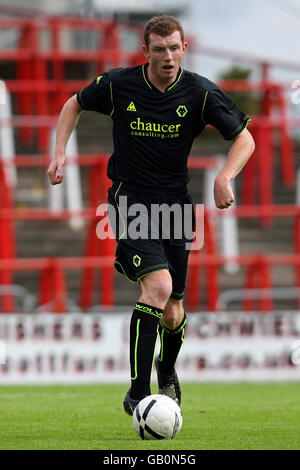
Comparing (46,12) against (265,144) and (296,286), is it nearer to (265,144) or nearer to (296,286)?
(265,144)

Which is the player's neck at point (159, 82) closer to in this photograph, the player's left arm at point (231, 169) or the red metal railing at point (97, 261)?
the player's left arm at point (231, 169)

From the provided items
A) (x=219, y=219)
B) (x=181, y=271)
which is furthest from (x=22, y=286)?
(x=181, y=271)

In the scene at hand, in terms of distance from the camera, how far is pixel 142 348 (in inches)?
238

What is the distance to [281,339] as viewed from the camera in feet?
38.8

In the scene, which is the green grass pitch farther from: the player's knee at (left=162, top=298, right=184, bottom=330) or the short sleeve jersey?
the short sleeve jersey

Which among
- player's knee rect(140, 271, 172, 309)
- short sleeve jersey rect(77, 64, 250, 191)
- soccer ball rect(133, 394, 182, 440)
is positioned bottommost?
soccer ball rect(133, 394, 182, 440)

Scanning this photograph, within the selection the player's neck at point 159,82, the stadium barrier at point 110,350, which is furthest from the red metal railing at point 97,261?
the player's neck at point 159,82

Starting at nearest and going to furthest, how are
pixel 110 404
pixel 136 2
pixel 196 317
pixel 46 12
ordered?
pixel 110 404, pixel 196 317, pixel 46 12, pixel 136 2

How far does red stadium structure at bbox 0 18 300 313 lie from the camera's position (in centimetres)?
1210

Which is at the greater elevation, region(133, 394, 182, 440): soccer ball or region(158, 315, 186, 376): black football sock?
region(158, 315, 186, 376): black football sock

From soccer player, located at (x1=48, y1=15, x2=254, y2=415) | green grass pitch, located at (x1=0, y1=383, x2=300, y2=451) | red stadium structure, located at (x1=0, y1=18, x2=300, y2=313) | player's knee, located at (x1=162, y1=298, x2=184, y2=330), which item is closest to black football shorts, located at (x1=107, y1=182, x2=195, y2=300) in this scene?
soccer player, located at (x1=48, y1=15, x2=254, y2=415)

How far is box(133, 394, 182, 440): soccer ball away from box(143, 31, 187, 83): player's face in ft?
5.91

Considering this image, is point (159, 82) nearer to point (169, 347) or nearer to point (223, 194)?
point (223, 194)
